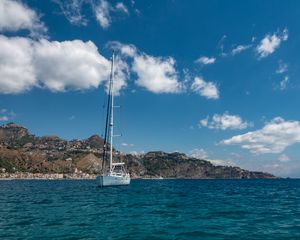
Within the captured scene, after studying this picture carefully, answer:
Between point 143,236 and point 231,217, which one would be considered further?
point 231,217

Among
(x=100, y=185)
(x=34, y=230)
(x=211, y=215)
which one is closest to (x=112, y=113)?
(x=100, y=185)

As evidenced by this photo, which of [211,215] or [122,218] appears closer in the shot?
[122,218]

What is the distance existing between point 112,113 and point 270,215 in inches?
2886

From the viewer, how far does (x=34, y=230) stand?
2756 cm

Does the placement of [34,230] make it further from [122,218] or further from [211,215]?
[211,215]

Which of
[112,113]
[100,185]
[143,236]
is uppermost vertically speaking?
[112,113]

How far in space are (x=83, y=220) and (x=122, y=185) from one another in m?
76.9

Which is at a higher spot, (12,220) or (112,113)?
(112,113)

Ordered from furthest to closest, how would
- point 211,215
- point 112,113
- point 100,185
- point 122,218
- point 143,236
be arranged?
1. point 112,113
2. point 100,185
3. point 211,215
4. point 122,218
5. point 143,236

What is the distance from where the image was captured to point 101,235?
26.0 metres

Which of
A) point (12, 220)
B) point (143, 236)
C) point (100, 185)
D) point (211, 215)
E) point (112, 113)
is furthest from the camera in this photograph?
point (112, 113)

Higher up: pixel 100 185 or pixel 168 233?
pixel 100 185

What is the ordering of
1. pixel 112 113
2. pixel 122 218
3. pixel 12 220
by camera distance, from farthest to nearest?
pixel 112 113, pixel 122 218, pixel 12 220

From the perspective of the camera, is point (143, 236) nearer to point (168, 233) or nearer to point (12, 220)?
point (168, 233)
